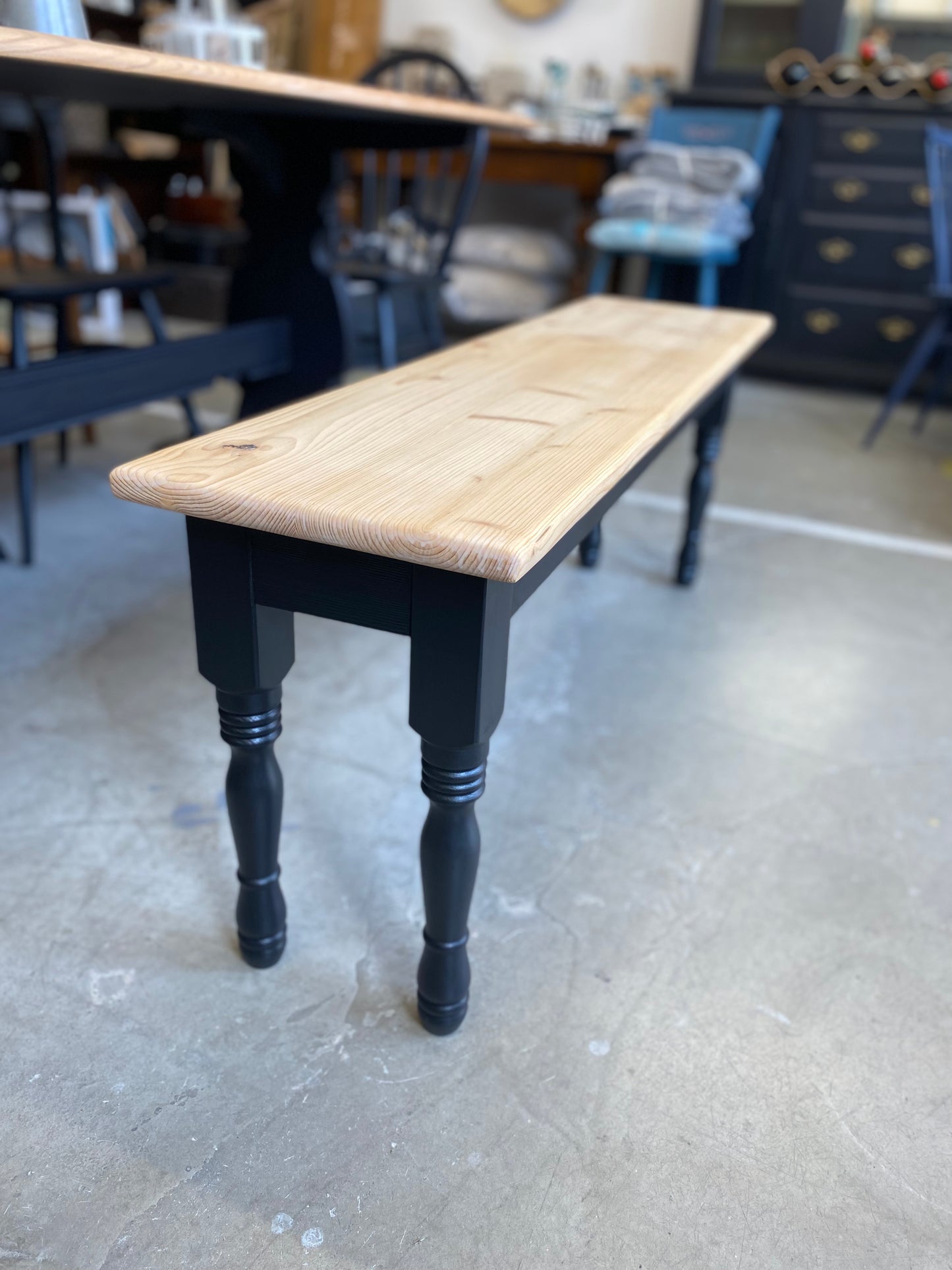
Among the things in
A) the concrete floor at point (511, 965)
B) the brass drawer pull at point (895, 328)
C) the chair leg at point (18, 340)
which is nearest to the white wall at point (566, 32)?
the brass drawer pull at point (895, 328)

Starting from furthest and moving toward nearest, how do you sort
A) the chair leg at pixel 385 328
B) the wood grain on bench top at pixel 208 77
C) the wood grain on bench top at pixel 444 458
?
the chair leg at pixel 385 328, the wood grain on bench top at pixel 208 77, the wood grain on bench top at pixel 444 458

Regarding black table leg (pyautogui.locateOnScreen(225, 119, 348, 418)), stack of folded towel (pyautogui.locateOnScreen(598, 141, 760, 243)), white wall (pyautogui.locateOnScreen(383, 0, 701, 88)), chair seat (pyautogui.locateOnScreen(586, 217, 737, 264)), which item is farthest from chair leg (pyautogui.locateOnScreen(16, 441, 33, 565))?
white wall (pyautogui.locateOnScreen(383, 0, 701, 88))

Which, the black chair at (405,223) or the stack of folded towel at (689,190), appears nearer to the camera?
the black chair at (405,223)

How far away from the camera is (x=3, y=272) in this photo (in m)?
2.10

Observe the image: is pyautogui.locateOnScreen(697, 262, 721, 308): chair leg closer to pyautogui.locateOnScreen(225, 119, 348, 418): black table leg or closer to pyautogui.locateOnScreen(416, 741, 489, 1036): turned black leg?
pyautogui.locateOnScreen(225, 119, 348, 418): black table leg

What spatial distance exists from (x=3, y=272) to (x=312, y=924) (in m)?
1.72

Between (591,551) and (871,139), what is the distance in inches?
101

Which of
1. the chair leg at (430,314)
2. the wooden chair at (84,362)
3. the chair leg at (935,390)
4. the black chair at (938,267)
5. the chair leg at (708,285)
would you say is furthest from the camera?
the chair leg at (708,285)

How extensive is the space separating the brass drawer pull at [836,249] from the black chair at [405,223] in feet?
4.79

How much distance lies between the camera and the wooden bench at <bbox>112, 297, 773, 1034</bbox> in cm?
72

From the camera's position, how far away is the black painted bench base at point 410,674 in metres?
0.75

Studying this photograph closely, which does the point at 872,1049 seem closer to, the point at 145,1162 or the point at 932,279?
the point at 145,1162

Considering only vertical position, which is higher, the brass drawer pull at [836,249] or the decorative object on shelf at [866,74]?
the decorative object on shelf at [866,74]

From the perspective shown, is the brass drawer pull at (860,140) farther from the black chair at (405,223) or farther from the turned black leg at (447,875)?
the turned black leg at (447,875)
